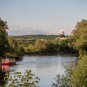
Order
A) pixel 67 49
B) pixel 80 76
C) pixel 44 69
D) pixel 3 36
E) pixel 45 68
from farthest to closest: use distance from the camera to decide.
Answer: pixel 67 49
pixel 3 36
pixel 45 68
pixel 44 69
pixel 80 76

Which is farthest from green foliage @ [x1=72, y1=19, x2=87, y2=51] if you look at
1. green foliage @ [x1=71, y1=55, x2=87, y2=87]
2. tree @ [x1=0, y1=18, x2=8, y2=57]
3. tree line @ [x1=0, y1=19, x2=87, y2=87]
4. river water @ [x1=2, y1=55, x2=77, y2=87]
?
green foliage @ [x1=71, y1=55, x2=87, y2=87]

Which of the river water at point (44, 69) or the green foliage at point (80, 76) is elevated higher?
the green foliage at point (80, 76)

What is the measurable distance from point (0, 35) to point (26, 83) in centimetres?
5500

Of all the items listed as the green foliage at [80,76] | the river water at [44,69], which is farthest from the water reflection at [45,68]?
the green foliage at [80,76]

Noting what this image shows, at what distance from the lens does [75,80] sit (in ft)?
67.2

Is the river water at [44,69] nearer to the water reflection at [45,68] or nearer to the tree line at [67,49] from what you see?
the water reflection at [45,68]

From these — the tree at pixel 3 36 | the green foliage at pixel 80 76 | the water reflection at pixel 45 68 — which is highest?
the tree at pixel 3 36

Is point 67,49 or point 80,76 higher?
point 80,76

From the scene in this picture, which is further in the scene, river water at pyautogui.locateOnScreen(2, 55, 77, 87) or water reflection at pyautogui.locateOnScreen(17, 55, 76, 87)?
water reflection at pyautogui.locateOnScreen(17, 55, 76, 87)

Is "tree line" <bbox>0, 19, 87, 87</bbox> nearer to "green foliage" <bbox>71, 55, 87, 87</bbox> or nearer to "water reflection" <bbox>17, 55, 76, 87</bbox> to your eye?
"green foliage" <bbox>71, 55, 87, 87</bbox>

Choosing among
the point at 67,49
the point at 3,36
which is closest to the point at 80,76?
the point at 3,36

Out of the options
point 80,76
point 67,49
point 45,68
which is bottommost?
point 45,68

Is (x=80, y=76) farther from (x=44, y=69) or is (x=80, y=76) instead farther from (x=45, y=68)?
(x=45, y=68)

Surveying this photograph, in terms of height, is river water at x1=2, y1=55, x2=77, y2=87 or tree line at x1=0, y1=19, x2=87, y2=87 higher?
tree line at x1=0, y1=19, x2=87, y2=87
